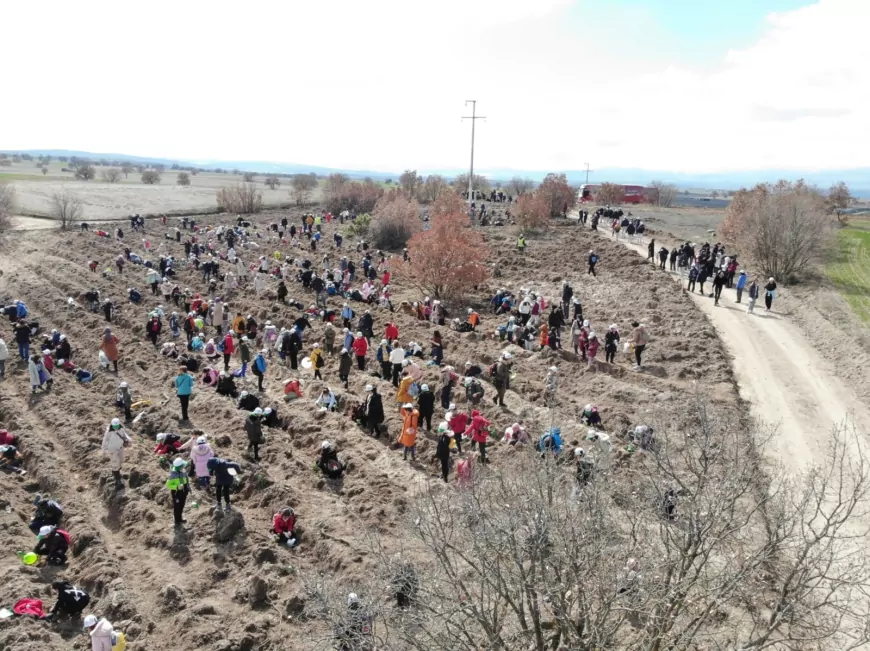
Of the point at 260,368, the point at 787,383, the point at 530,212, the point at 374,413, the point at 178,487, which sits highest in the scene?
the point at 530,212

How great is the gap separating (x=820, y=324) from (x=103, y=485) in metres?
21.8

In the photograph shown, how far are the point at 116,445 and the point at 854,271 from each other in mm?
34655

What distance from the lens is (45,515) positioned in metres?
11.2

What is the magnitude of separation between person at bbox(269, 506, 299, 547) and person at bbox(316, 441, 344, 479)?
1.93 metres

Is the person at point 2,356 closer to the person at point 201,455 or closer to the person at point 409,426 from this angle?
the person at point 201,455

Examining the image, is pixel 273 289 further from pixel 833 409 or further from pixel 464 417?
pixel 833 409

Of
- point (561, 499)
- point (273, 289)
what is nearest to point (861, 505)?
point (561, 499)

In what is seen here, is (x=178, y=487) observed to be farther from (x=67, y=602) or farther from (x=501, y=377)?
(x=501, y=377)

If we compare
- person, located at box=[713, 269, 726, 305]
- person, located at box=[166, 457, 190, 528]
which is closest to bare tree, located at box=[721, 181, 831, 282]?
person, located at box=[713, 269, 726, 305]

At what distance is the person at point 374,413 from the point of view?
14312mm

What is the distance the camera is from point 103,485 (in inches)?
493

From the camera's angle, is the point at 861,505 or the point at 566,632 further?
the point at 861,505

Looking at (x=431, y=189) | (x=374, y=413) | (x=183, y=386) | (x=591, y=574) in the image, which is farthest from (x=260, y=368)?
(x=431, y=189)

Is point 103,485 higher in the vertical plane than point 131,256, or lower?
lower
